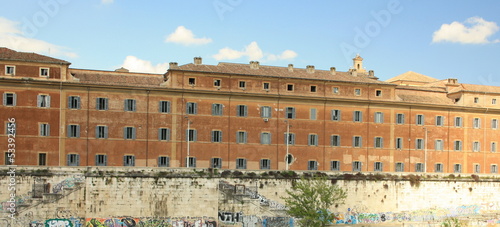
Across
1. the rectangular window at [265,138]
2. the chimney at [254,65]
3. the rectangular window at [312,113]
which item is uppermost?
the chimney at [254,65]

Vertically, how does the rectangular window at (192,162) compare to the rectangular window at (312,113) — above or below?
below

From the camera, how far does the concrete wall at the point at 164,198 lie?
43.4 meters

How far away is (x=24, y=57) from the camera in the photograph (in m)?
50.5

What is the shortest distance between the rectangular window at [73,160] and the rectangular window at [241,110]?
14396 millimetres

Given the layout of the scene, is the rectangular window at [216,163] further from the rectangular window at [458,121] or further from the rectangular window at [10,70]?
the rectangular window at [458,121]

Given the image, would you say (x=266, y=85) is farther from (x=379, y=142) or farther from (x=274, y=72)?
(x=379, y=142)

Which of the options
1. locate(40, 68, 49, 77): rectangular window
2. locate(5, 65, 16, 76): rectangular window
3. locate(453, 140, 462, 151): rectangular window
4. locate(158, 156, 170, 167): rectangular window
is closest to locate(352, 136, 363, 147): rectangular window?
locate(453, 140, 462, 151): rectangular window

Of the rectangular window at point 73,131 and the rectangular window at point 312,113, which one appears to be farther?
the rectangular window at point 312,113

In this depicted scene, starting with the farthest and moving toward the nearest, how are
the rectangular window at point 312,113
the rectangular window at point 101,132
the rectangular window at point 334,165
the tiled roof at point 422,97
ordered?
the tiled roof at point 422,97 → the rectangular window at point 334,165 → the rectangular window at point 312,113 → the rectangular window at point 101,132

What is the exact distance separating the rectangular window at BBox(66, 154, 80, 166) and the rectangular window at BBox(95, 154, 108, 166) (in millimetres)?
1539

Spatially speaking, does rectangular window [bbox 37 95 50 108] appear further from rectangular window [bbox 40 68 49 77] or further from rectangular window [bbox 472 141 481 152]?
rectangular window [bbox 472 141 481 152]

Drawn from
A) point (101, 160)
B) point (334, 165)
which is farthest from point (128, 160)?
point (334, 165)

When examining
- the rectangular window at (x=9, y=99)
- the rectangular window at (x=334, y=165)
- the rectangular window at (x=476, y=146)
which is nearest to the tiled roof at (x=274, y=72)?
the rectangular window at (x=334, y=165)

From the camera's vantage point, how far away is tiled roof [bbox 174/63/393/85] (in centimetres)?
5584
